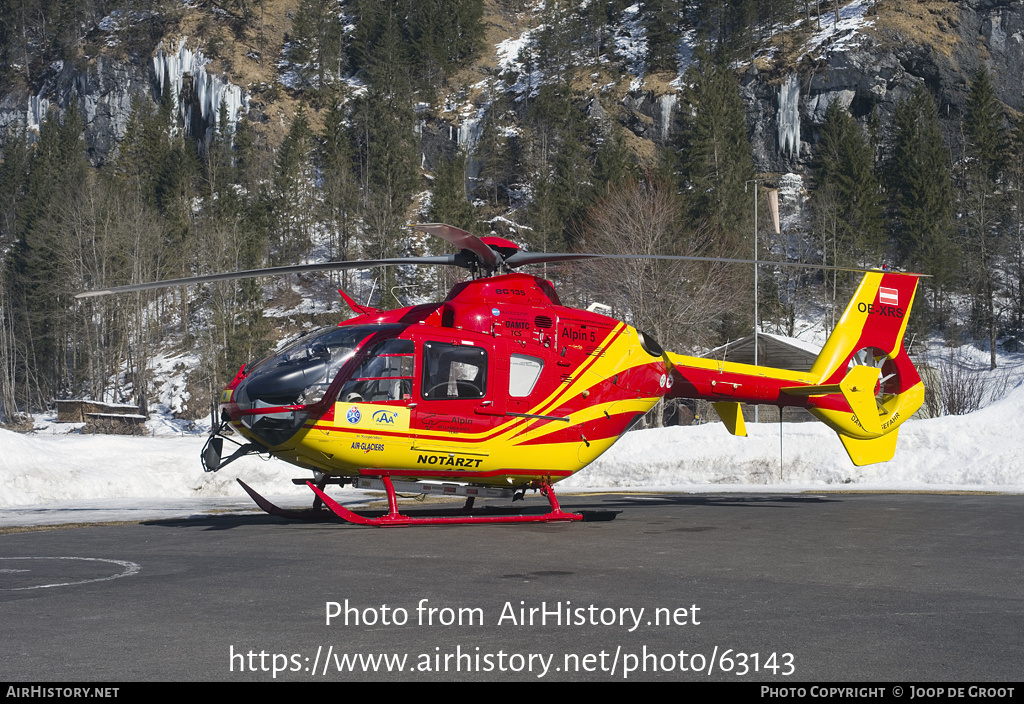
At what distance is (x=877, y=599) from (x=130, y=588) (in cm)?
558

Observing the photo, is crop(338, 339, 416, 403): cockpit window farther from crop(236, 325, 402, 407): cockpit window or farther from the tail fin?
the tail fin

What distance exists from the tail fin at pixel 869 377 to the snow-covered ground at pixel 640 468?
3.30 m

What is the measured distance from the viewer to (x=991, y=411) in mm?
20953

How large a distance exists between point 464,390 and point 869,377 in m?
7.54

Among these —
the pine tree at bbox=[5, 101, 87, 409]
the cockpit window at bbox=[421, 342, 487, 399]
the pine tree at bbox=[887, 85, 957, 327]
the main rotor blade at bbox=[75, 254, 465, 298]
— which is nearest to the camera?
the main rotor blade at bbox=[75, 254, 465, 298]

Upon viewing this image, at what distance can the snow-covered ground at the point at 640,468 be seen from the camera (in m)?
16.3

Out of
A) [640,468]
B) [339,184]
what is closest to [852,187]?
[339,184]

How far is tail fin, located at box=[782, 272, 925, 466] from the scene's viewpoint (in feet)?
51.0

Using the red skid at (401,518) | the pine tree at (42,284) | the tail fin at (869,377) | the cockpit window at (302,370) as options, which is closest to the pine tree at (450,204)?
the pine tree at (42,284)

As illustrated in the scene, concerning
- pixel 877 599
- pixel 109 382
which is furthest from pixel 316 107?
pixel 877 599

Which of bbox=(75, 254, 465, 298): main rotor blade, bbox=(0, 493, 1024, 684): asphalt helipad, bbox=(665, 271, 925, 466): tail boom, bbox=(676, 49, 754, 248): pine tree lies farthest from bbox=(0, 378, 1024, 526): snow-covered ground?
bbox=(676, 49, 754, 248): pine tree

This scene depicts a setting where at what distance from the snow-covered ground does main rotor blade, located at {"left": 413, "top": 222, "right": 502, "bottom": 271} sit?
597 cm

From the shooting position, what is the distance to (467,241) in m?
11.5

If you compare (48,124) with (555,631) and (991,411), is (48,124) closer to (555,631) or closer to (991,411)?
→ (991,411)
